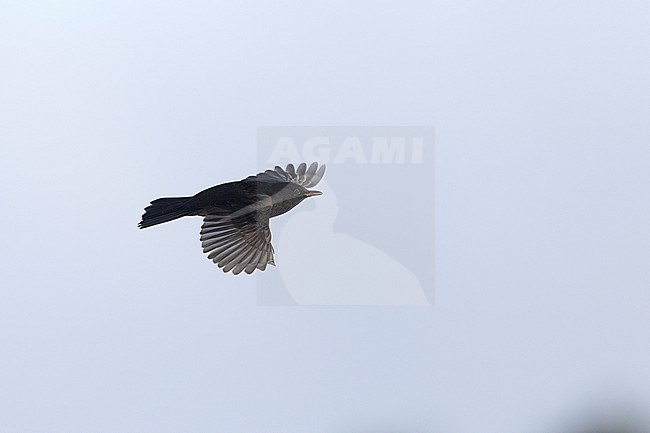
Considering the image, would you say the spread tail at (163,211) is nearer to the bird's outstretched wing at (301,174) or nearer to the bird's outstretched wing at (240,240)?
the bird's outstretched wing at (240,240)

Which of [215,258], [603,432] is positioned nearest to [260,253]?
[215,258]

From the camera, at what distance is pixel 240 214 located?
405 cm

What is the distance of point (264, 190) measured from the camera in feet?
13.2

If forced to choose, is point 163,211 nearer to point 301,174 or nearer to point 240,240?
point 240,240

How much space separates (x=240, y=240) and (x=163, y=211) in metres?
0.38

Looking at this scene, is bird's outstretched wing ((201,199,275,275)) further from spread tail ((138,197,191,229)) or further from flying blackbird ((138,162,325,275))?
spread tail ((138,197,191,229))

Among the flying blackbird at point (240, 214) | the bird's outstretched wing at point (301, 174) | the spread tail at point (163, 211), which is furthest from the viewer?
the bird's outstretched wing at point (301, 174)

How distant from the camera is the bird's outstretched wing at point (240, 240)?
13.1ft

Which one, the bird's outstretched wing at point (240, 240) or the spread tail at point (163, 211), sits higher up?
the spread tail at point (163, 211)

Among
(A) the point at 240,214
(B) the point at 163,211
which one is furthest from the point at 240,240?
(B) the point at 163,211

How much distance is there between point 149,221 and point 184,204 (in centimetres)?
22

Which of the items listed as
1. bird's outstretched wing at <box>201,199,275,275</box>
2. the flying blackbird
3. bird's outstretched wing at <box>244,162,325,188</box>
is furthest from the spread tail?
bird's outstretched wing at <box>244,162,325,188</box>

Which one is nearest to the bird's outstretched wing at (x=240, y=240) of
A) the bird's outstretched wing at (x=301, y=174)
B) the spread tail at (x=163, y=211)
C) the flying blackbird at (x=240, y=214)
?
the flying blackbird at (x=240, y=214)

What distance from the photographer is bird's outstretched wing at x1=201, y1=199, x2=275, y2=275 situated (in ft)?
13.1
